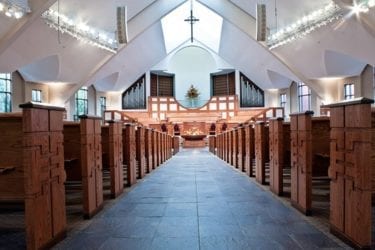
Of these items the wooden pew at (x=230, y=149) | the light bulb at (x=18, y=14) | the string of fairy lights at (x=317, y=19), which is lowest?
the wooden pew at (x=230, y=149)

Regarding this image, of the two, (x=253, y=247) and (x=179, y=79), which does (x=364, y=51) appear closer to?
(x=253, y=247)

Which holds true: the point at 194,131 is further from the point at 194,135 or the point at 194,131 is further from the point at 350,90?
the point at 350,90

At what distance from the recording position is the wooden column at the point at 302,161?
11.0ft

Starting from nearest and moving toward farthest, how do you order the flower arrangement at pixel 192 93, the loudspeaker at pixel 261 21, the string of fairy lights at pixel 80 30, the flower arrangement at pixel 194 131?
1. the string of fairy lights at pixel 80 30
2. the loudspeaker at pixel 261 21
3. the flower arrangement at pixel 194 131
4. the flower arrangement at pixel 192 93

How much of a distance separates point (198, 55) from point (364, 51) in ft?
45.8

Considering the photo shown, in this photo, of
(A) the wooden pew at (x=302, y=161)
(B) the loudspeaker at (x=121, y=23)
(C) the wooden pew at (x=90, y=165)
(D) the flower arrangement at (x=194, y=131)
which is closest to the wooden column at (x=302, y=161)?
(A) the wooden pew at (x=302, y=161)

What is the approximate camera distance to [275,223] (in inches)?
119

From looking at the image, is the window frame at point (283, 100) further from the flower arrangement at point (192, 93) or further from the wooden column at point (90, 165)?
the wooden column at point (90, 165)

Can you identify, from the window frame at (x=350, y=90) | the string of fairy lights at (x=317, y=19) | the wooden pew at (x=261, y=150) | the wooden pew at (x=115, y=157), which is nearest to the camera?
the wooden pew at (x=115, y=157)

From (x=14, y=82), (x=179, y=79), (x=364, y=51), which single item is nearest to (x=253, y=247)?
(x=364, y=51)

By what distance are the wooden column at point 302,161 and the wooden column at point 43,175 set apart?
1931mm

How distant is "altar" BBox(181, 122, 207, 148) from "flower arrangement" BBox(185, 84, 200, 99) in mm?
3582

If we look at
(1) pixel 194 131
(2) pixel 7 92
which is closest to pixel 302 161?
(2) pixel 7 92

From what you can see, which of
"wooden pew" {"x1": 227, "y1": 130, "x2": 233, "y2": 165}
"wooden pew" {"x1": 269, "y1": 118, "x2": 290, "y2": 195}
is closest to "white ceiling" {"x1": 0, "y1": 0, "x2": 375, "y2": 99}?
"wooden pew" {"x1": 227, "y1": 130, "x2": 233, "y2": 165}
